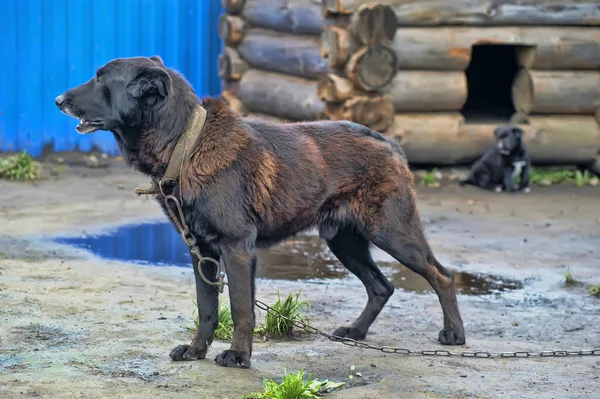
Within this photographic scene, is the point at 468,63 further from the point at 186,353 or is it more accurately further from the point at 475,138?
the point at 186,353

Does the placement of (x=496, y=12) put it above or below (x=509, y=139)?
above

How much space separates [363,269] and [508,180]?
6.10 meters

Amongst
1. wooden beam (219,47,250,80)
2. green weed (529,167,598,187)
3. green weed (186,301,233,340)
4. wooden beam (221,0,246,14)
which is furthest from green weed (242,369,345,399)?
wooden beam (221,0,246,14)

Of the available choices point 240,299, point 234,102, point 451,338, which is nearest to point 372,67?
point 234,102

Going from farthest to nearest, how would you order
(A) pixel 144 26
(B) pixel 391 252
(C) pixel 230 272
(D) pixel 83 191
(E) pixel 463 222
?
(A) pixel 144 26 → (D) pixel 83 191 → (E) pixel 463 222 → (B) pixel 391 252 → (C) pixel 230 272

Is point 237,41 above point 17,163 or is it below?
above

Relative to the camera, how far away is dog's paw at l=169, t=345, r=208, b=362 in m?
5.35

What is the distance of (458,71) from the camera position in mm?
12328

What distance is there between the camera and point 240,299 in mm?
5270

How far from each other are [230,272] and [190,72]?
9436mm

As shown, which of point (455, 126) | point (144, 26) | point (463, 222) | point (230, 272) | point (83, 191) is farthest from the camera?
point (144, 26)

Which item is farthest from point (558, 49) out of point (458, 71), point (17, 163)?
point (17, 163)

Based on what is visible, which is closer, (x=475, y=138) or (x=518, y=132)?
(x=518, y=132)

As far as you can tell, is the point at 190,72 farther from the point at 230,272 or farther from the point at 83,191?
the point at 230,272
